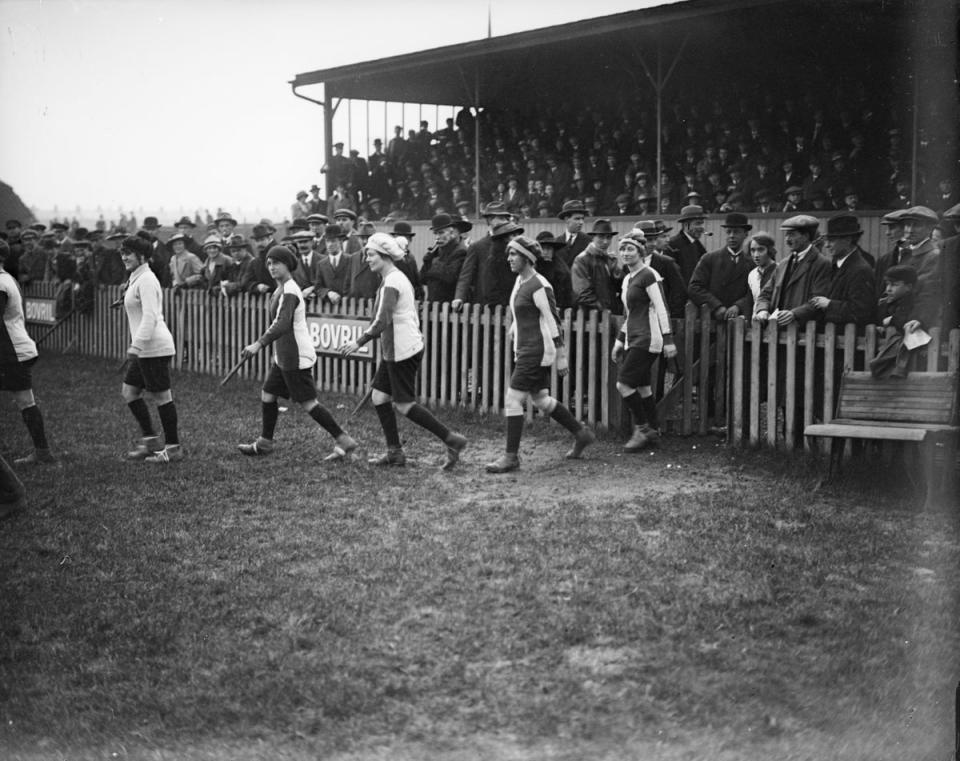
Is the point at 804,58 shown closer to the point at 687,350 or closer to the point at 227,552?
the point at 687,350

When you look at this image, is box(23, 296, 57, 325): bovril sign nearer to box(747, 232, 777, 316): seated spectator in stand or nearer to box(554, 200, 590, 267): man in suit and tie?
box(554, 200, 590, 267): man in suit and tie

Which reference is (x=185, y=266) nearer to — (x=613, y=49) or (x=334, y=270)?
(x=334, y=270)

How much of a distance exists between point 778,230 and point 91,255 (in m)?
11.6

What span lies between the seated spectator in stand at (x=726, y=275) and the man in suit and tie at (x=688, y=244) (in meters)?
0.68

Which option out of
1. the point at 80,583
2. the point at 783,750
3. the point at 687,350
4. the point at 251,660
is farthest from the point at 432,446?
the point at 783,750

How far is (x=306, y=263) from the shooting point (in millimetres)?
14930

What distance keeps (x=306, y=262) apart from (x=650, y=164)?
6217 mm

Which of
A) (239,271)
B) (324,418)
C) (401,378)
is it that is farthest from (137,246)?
(239,271)

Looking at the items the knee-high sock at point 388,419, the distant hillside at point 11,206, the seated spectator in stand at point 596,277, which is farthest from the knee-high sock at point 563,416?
the distant hillside at point 11,206

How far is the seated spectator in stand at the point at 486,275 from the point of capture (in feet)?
38.0

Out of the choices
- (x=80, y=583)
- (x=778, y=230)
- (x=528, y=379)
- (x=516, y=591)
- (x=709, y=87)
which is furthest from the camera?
(x=709, y=87)

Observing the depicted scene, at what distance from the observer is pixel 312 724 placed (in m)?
4.11

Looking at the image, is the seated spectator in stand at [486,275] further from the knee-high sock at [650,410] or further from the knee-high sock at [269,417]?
the knee-high sock at [269,417]

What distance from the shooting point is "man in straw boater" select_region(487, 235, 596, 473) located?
892 cm
